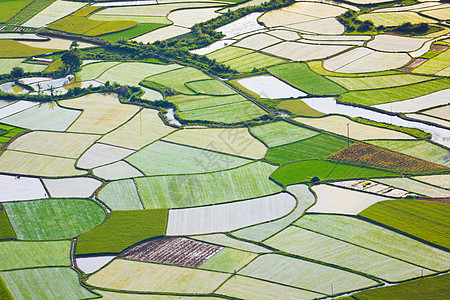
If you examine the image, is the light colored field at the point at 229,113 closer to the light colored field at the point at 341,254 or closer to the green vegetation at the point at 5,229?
the light colored field at the point at 341,254

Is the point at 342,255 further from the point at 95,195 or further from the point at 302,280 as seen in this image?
the point at 95,195

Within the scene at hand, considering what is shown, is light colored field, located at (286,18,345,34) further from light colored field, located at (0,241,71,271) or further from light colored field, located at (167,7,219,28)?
light colored field, located at (0,241,71,271)

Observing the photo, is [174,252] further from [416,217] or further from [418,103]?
[418,103]

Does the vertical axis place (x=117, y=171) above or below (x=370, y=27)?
below

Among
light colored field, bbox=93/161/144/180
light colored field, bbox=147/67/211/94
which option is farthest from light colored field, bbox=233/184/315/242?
light colored field, bbox=147/67/211/94

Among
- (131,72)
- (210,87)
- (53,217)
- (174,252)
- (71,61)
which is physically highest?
(71,61)

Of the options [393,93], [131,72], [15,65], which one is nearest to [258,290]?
[393,93]

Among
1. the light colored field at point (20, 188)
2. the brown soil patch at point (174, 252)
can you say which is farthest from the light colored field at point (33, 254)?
the light colored field at point (20, 188)
